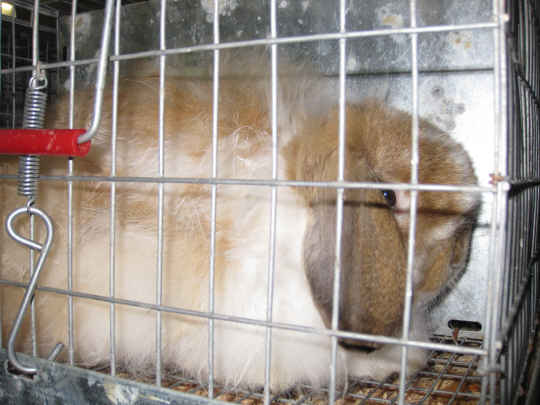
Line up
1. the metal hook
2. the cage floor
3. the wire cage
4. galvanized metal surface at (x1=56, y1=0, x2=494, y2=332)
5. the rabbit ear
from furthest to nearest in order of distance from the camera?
galvanized metal surface at (x1=56, y1=0, x2=494, y2=332) → the rabbit ear → the cage floor → the metal hook → the wire cage

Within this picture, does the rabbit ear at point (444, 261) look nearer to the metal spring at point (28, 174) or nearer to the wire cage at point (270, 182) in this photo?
the wire cage at point (270, 182)

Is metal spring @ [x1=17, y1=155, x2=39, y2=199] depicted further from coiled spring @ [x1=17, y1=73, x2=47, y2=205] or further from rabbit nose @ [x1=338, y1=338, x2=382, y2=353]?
rabbit nose @ [x1=338, y1=338, x2=382, y2=353]

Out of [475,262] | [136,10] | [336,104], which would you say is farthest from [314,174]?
[136,10]

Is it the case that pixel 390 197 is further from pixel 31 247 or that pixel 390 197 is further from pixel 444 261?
pixel 31 247

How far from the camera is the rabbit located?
124 cm

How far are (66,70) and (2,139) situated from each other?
121 cm

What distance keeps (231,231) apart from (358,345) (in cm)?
42

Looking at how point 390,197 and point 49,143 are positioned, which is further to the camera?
point 390,197

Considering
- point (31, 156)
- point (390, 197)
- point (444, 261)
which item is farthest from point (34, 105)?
point (444, 261)

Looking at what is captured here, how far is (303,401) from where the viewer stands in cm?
113

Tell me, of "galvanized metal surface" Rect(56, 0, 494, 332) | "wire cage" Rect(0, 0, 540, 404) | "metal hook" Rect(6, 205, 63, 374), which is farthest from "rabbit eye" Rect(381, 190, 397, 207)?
"metal hook" Rect(6, 205, 63, 374)

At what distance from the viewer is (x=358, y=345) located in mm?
1116

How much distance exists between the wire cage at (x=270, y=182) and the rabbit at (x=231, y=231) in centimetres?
1

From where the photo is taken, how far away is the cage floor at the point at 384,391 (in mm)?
1197
